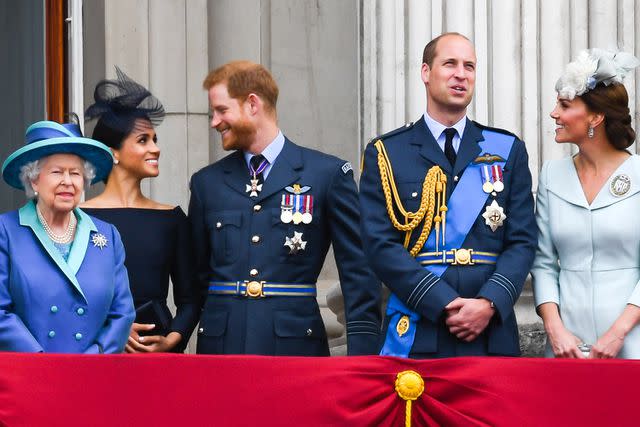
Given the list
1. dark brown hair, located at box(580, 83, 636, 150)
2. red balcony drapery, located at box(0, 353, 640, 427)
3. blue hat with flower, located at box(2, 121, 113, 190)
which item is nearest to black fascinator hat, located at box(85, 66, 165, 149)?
blue hat with flower, located at box(2, 121, 113, 190)

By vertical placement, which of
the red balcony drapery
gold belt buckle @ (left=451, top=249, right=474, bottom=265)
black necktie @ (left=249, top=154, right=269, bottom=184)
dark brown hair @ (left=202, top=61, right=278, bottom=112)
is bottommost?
the red balcony drapery

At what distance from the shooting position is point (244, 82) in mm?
6410

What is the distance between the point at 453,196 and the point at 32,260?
1410mm

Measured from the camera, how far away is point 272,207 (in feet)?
20.8

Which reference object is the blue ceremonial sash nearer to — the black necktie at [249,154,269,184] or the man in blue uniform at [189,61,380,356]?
the man in blue uniform at [189,61,380,356]

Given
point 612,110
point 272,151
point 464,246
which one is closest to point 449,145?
point 464,246

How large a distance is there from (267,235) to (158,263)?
→ 1.44 ft

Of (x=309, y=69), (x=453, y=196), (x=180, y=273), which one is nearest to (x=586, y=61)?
(x=453, y=196)

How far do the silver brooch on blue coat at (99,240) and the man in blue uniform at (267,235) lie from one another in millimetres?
624

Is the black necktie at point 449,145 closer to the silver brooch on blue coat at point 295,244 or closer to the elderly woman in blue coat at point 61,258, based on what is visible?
the silver brooch on blue coat at point 295,244

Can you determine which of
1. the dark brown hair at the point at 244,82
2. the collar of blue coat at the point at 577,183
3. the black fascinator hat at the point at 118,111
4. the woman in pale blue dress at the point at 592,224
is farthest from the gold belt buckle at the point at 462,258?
the black fascinator hat at the point at 118,111

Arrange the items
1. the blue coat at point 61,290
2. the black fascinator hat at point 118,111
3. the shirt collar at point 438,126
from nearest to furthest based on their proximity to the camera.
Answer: the blue coat at point 61,290
the shirt collar at point 438,126
the black fascinator hat at point 118,111

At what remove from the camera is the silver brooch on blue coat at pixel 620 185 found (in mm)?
5883

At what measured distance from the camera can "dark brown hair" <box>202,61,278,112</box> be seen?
6398 millimetres
